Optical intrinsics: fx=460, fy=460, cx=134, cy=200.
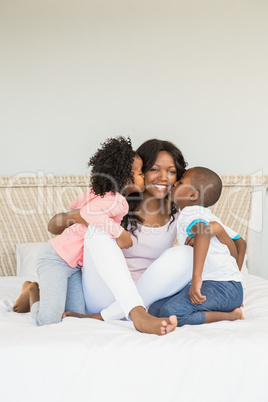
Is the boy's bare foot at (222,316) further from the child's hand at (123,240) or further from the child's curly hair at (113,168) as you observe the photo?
the child's curly hair at (113,168)

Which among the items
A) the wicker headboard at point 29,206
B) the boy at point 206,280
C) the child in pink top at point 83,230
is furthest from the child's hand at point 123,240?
the wicker headboard at point 29,206

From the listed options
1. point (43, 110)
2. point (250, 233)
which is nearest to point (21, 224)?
point (43, 110)

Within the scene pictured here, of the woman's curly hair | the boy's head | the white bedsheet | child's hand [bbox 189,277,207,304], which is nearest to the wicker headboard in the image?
the woman's curly hair

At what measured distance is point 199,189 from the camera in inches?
70.9

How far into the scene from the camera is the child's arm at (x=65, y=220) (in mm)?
1693

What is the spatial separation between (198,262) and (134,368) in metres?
0.44

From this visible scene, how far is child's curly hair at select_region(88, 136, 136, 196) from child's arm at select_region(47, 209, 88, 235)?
0.11m

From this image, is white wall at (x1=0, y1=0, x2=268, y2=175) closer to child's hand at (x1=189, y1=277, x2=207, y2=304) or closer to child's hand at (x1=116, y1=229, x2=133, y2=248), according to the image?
child's hand at (x1=116, y1=229, x2=133, y2=248)

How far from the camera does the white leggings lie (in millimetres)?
1373

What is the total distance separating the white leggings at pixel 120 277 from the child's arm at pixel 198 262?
0.04 m

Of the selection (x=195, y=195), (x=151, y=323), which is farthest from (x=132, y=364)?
(x=195, y=195)

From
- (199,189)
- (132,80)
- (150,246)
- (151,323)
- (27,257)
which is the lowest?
(27,257)

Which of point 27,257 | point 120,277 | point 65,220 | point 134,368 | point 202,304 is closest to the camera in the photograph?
point 134,368

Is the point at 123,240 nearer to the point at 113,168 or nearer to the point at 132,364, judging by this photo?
the point at 113,168
